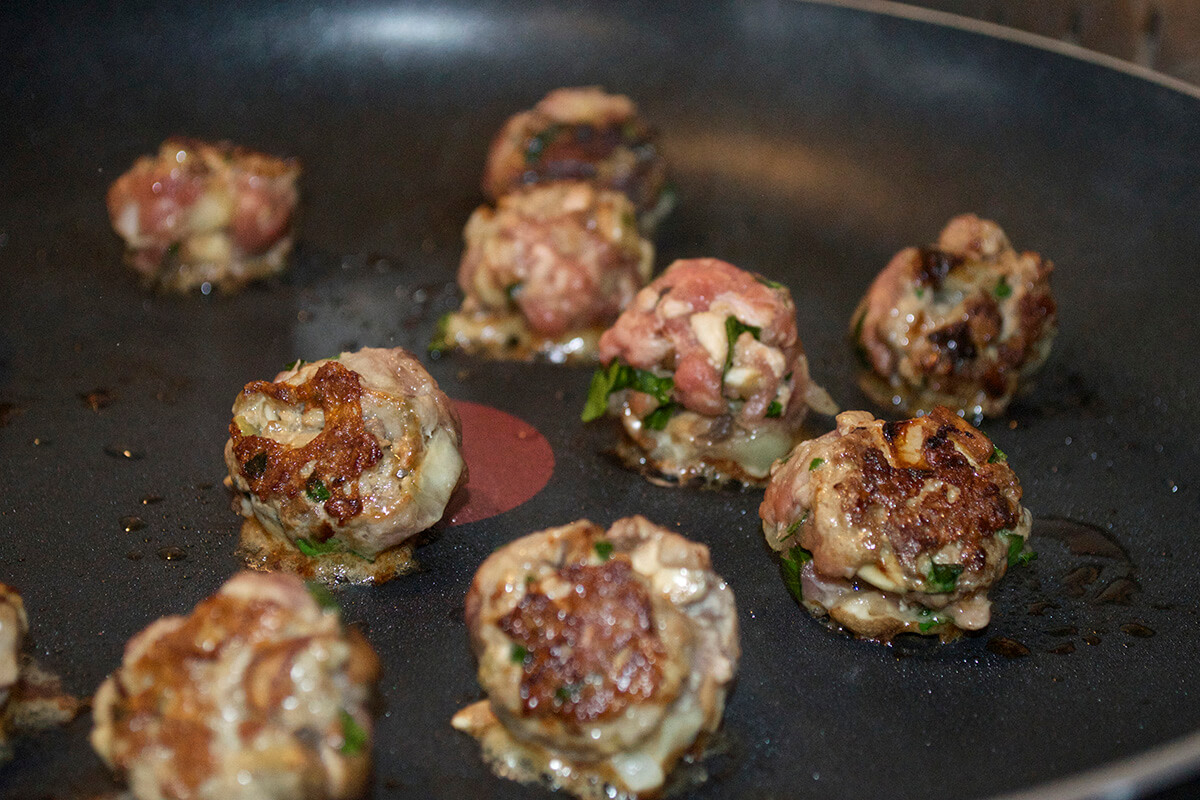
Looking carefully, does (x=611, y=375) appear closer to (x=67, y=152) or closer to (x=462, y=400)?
(x=462, y=400)

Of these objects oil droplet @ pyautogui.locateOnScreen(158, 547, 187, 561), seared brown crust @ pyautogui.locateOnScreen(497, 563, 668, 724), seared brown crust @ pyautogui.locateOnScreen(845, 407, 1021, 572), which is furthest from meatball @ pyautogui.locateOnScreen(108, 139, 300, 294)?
seared brown crust @ pyautogui.locateOnScreen(845, 407, 1021, 572)

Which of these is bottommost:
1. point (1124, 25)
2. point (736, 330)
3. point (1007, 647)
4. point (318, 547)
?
point (318, 547)

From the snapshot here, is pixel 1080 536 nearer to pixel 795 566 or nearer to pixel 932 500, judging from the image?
pixel 932 500

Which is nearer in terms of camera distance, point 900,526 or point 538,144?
point 900,526

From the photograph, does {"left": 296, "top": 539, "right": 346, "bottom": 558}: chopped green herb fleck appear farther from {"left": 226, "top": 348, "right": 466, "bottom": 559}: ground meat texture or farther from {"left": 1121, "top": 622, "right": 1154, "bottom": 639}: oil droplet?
{"left": 1121, "top": 622, "right": 1154, "bottom": 639}: oil droplet

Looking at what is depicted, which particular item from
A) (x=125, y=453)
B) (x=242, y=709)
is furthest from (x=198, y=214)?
(x=242, y=709)
